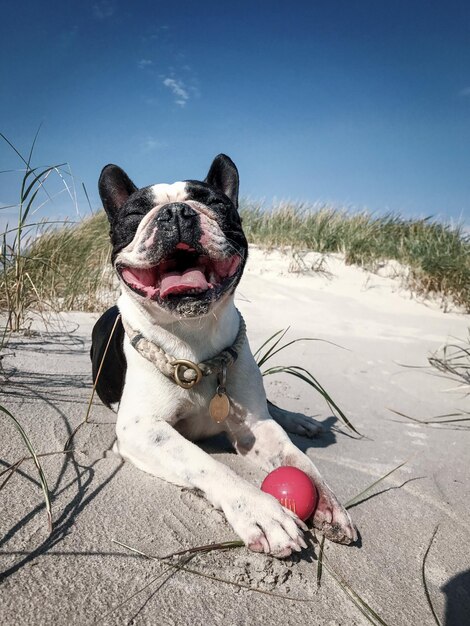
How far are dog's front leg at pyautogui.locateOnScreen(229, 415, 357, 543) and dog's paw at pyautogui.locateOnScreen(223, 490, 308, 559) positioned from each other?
0.42ft

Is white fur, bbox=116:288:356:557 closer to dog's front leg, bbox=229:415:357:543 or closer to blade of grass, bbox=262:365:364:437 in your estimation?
dog's front leg, bbox=229:415:357:543

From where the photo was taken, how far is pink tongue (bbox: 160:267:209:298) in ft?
7.41

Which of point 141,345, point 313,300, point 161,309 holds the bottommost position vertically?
point 313,300

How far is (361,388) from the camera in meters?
4.23

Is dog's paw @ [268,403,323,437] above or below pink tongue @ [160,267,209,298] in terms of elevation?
below

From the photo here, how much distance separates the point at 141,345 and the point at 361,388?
2.37 metres

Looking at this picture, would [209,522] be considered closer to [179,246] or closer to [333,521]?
[333,521]

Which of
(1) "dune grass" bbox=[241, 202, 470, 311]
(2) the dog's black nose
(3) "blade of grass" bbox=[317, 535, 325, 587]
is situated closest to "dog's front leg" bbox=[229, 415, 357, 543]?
(3) "blade of grass" bbox=[317, 535, 325, 587]

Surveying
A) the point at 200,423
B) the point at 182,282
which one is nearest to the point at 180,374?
the point at 200,423

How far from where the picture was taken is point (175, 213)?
234 centimetres

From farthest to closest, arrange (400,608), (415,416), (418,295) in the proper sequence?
(418,295), (415,416), (400,608)

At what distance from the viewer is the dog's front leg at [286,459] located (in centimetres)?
195

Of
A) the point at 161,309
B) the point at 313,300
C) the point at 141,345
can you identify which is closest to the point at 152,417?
the point at 141,345

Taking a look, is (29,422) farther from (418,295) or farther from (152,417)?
(418,295)
